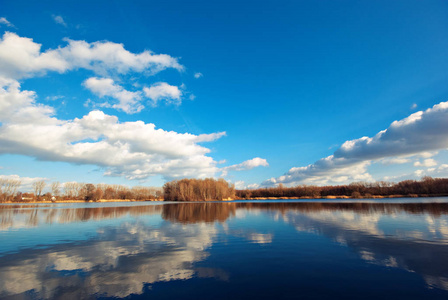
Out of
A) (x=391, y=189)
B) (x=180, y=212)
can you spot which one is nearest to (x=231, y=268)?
(x=180, y=212)

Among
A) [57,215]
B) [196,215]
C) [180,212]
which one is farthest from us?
[180,212]

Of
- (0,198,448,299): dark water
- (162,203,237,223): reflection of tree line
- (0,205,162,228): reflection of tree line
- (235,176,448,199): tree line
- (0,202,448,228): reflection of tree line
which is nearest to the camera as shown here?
(0,198,448,299): dark water

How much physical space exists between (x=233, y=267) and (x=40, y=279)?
8.87 metres

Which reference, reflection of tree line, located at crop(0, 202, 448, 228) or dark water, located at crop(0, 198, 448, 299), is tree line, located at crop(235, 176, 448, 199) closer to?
reflection of tree line, located at crop(0, 202, 448, 228)

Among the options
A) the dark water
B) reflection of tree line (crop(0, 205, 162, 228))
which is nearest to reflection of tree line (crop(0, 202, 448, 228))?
reflection of tree line (crop(0, 205, 162, 228))

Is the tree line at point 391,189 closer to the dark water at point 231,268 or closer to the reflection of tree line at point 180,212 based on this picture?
the reflection of tree line at point 180,212

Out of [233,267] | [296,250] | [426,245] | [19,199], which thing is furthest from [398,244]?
[19,199]

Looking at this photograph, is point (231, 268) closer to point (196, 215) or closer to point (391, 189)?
point (196, 215)

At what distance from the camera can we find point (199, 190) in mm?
149500

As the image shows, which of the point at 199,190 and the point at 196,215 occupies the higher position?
the point at 199,190

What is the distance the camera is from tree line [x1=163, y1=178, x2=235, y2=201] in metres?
145

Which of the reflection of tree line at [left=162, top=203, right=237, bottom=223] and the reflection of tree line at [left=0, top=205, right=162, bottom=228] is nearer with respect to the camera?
the reflection of tree line at [left=0, top=205, right=162, bottom=228]

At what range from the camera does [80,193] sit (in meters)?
173

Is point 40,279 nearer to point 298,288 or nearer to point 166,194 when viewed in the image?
point 298,288
